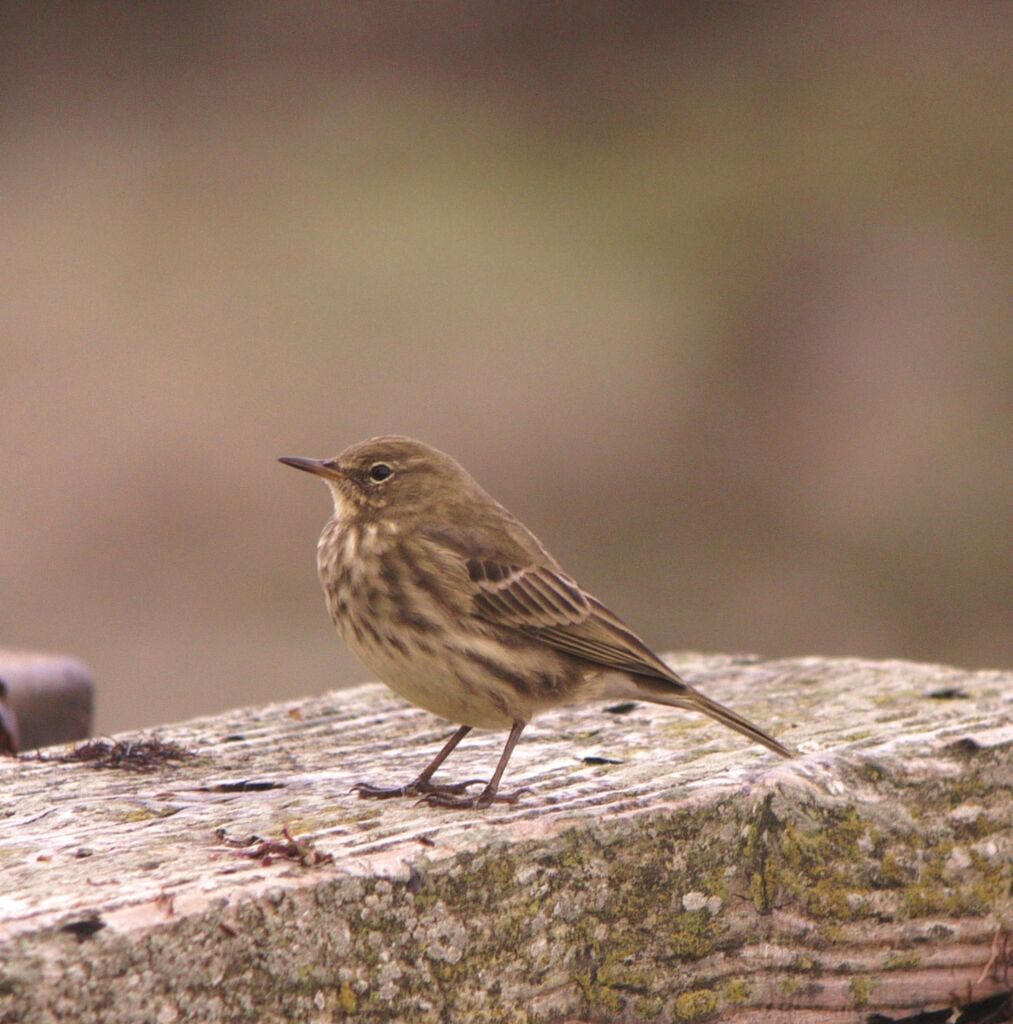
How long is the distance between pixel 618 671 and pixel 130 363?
10.8 metres

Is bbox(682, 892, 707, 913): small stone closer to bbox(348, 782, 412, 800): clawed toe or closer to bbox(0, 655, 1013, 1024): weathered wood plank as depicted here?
bbox(0, 655, 1013, 1024): weathered wood plank

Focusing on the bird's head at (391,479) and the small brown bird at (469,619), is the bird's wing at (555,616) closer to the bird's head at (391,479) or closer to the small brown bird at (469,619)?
the small brown bird at (469,619)

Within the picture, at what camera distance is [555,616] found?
17.0ft

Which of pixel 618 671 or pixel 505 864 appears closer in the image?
pixel 505 864

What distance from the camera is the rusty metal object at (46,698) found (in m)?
5.64

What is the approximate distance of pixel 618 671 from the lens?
507 cm

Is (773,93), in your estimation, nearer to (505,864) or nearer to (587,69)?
(587,69)

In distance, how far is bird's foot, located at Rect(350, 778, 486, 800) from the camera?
4.29m

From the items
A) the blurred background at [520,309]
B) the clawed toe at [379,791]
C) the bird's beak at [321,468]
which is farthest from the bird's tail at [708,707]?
the blurred background at [520,309]

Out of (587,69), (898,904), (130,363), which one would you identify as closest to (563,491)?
(130,363)

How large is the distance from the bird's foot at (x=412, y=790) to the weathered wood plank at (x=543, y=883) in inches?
2.9

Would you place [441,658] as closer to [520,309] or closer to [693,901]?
[693,901]

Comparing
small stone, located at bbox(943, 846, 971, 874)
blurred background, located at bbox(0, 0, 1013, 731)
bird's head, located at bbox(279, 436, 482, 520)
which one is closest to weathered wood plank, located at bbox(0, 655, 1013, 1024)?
small stone, located at bbox(943, 846, 971, 874)

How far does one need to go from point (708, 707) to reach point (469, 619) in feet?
2.19
